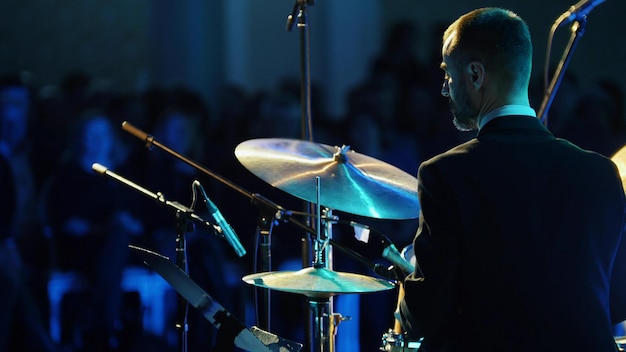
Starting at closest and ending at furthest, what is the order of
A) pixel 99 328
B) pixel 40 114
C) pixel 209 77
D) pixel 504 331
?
pixel 504 331 → pixel 99 328 → pixel 40 114 → pixel 209 77

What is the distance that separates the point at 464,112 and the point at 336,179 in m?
1.01

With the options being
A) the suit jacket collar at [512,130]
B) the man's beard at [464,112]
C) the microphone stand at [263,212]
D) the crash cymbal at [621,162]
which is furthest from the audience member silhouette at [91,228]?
the suit jacket collar at [512,130]

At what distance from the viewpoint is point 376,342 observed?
516 cm

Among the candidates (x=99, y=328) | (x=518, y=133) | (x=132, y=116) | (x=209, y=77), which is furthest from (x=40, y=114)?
(x=518, y=133)

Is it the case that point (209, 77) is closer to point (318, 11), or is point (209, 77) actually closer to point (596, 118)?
point (318, 11)

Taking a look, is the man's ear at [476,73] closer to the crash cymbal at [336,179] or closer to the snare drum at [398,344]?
the snare drum at [398,344]

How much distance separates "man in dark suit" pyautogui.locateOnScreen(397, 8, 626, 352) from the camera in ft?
6.49

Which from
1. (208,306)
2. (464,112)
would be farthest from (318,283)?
(464,112)

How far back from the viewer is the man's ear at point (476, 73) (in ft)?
6.83

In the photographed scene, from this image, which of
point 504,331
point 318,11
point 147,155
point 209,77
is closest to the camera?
point 504,331

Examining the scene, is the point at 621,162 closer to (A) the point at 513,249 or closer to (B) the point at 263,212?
(A) the point at 513,249

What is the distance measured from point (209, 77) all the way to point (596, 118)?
3.84m

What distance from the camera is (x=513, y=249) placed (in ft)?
6.49

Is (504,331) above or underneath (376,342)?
above
